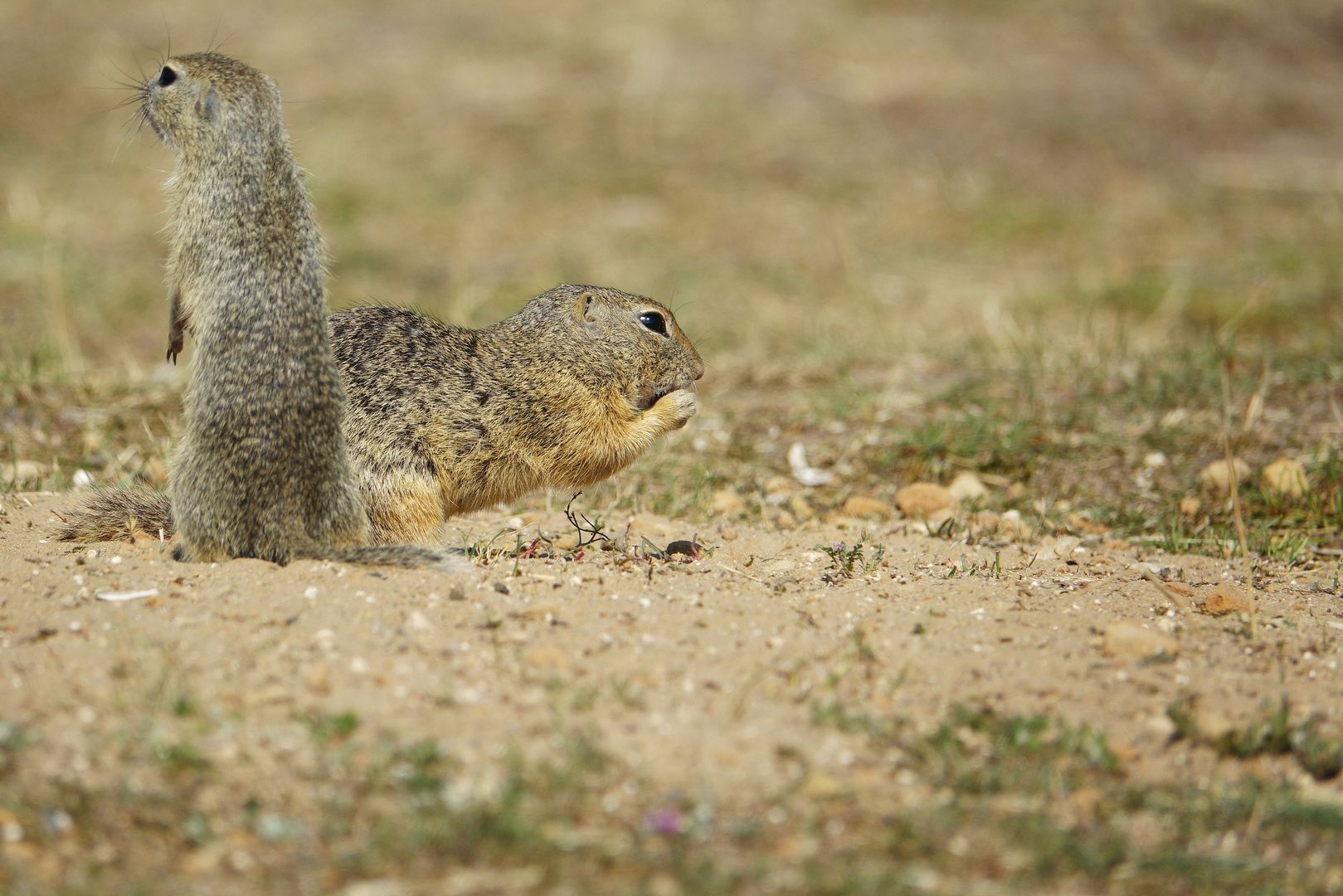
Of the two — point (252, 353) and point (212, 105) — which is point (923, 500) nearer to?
point (252, 353)

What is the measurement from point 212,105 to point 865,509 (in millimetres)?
2851

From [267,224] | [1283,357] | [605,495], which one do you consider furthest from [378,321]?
[1283,357]

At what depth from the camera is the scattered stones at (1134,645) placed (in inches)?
138

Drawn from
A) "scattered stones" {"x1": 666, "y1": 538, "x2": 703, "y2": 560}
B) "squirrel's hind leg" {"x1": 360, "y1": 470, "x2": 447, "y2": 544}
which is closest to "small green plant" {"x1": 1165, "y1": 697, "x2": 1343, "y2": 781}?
"scattered stones" {"x1": 666, "y1": 538, "x2": 703, "y2": 560}

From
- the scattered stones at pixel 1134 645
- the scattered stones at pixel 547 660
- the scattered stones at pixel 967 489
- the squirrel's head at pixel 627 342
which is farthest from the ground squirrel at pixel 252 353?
the scattered stones at pixel 967 489

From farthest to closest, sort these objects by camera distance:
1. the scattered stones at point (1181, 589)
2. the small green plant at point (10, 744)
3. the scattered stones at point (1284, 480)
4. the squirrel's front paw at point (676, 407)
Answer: the scattered stones at point (1284, 480) → the squirrel's front paw at point (676, 407) → the scattered stones at point (1181, 589) → the small green plant at point (10, 744)

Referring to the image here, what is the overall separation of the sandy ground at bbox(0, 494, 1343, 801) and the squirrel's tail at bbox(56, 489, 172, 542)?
11cm

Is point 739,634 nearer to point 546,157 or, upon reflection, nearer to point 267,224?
point 267,224

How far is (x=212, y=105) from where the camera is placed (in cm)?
397

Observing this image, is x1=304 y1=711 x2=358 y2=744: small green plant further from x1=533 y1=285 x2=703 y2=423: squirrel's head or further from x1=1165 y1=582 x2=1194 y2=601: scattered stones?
x1=1165 y1=582 x2=1194 y2=601: scattered stones

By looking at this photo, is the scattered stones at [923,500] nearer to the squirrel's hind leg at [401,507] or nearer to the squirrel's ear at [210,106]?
the squirrel's hind leg at [401,507]

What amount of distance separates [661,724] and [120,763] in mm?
1147

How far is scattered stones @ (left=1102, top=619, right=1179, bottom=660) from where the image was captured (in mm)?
3518

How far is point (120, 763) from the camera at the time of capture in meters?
2.82
